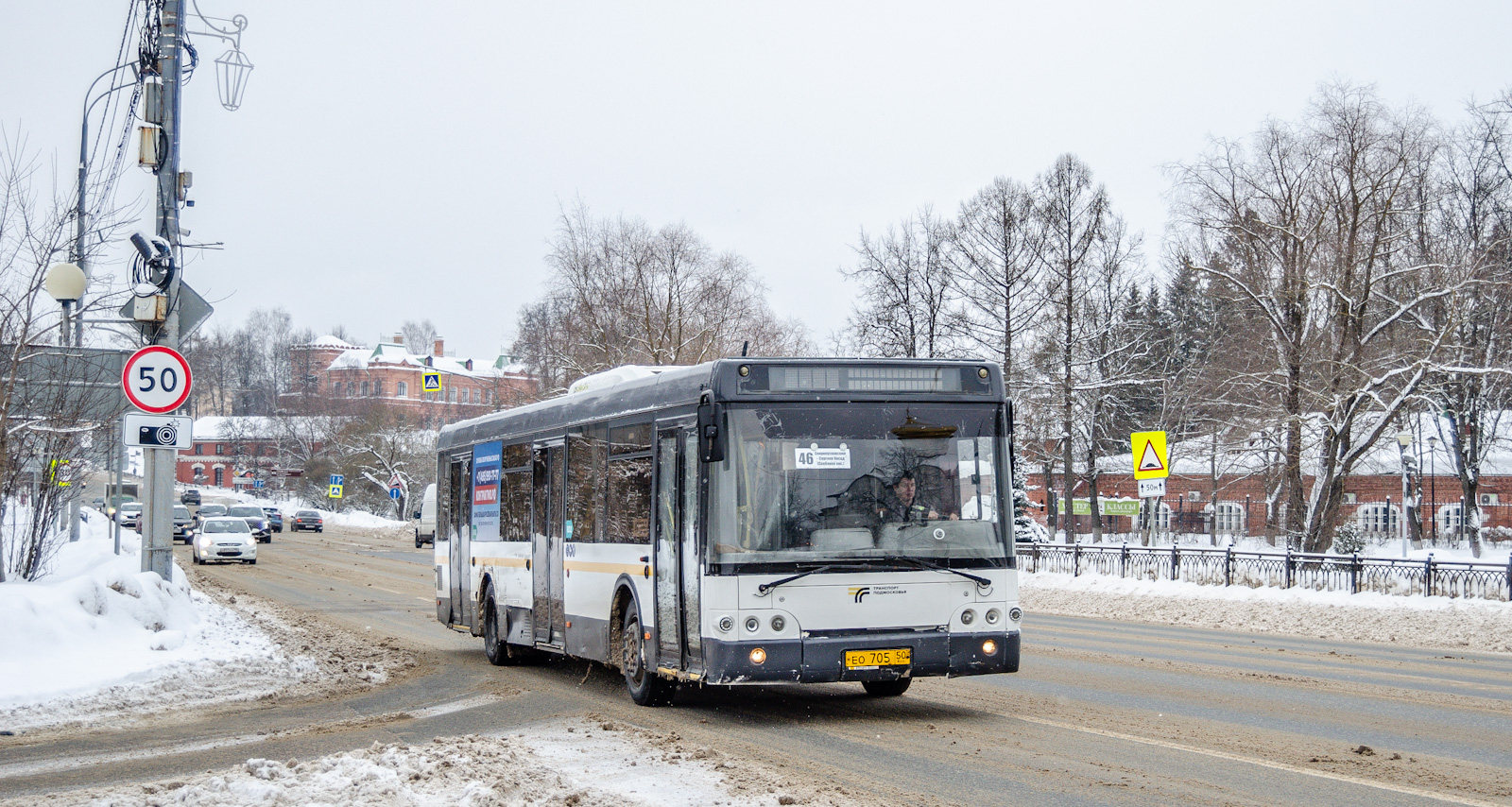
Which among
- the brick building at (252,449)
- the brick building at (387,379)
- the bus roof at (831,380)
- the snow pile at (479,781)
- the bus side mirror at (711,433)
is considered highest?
the brick building at (387,379)

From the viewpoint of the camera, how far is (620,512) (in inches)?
506

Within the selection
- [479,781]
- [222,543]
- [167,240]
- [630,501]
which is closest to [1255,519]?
[222,543]

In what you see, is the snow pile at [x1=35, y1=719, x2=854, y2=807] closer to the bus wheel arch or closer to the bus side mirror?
the bus side mirror

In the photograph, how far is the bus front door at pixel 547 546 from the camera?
47.6ft

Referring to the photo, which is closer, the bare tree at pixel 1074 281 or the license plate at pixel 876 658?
the license plate at pixel 876 658

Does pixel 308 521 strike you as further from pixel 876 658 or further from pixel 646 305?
pixel 876 658

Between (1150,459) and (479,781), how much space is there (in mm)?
23666

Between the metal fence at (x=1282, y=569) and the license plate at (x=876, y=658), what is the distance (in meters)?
15.8

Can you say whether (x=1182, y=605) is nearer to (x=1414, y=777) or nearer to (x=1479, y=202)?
(x=1414, y=777)

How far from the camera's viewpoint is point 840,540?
1088 centimetres

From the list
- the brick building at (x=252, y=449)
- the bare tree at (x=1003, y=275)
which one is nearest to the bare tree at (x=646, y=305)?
the bare tree at (x=1003, y=275)

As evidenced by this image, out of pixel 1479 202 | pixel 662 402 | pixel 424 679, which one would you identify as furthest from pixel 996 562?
pixel 1479 202

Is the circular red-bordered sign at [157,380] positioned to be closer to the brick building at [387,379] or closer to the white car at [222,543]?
the white car at [222,543]

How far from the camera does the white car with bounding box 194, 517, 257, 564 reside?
43.2m
